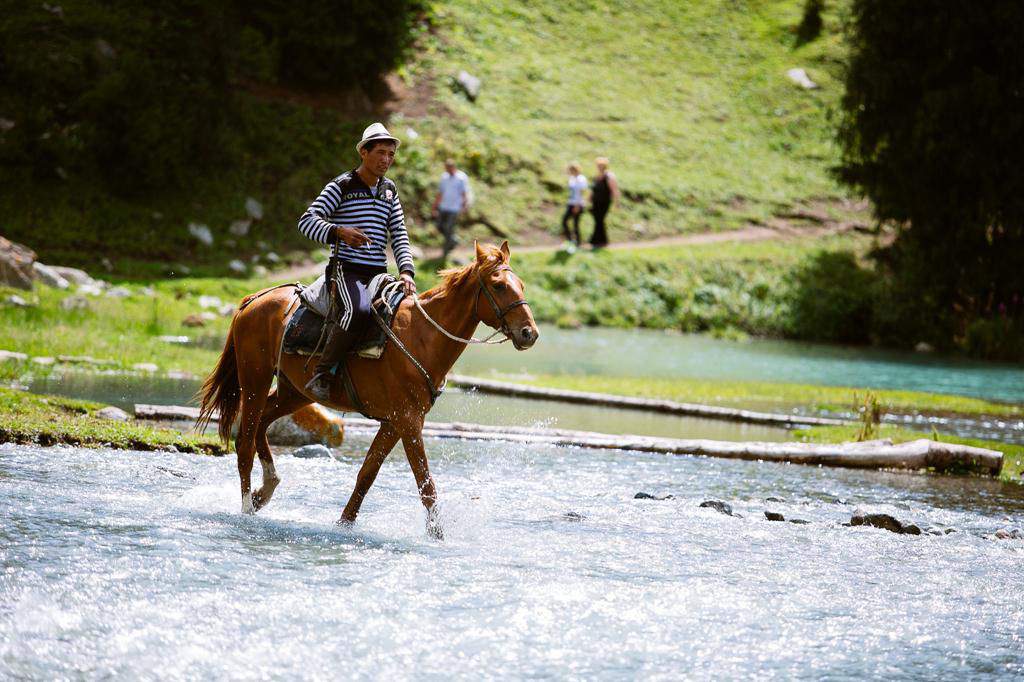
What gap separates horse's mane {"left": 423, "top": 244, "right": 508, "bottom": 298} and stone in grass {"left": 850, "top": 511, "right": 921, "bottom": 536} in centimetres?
420

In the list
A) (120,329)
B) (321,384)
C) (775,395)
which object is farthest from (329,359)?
(775,395)

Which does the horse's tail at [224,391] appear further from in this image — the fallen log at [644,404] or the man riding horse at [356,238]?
the fallen log at [644,404]

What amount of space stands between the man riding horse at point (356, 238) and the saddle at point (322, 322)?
0.08 metres

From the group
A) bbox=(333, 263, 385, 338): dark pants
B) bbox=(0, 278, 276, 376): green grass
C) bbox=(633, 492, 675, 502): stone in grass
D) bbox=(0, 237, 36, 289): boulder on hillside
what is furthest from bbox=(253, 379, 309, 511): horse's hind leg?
bbox=(0, 237, 36, 289): boulder on hillside

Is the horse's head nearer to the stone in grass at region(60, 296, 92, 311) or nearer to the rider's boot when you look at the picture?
the rider's boot

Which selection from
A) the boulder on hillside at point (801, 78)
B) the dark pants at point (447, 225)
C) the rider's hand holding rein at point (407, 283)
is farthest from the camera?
the boulder on hillside at point (801, 78)

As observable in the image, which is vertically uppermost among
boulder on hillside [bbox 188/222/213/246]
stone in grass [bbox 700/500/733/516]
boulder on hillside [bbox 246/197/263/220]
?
boulder on hillside [bbox 246/197/263/220]

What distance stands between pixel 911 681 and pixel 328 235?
5.60m

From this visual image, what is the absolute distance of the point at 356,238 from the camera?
9.84 m

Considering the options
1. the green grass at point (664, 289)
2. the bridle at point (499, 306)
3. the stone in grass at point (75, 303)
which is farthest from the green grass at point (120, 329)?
the green grass at point (664, 289)

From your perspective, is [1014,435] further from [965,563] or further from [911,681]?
[911,681]

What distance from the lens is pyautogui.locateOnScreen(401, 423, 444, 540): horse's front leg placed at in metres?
9.57

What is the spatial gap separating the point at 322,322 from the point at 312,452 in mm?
3516

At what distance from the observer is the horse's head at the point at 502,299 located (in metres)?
9.27
